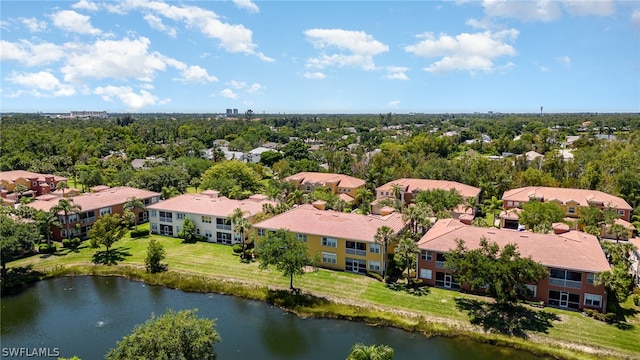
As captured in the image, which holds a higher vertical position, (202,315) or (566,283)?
A: (566,283)

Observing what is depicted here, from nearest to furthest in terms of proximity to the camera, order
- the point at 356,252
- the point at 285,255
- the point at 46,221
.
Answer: the point at 285,255 < the point at 356,252 < the point at 46,221

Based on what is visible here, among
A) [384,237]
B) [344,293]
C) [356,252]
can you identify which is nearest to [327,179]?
[356,252]

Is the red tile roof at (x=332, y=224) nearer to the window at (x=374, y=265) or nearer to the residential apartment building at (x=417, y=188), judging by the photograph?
the window at (x=374, y=265)

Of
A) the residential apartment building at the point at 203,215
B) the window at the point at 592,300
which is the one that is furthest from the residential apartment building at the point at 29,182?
the window at the point at 592,300

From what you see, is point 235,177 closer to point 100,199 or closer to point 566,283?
point 100,199

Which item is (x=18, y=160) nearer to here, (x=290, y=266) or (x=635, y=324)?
(x=290, y=266)

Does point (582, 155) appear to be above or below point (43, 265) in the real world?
above

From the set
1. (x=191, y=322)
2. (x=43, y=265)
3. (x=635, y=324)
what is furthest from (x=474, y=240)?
(x=43, y=265)
